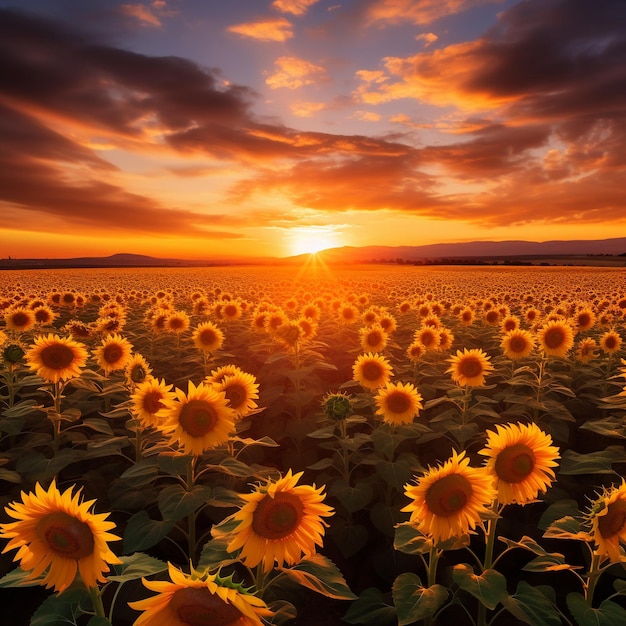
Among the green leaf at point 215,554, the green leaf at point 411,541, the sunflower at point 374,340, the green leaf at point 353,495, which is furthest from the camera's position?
the sunflower at point 374,340

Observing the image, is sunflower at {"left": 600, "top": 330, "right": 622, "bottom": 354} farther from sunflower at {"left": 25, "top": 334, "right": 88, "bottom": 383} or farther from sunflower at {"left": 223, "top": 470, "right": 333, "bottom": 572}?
sunflower at {"left": 25, "top": 334, "right": 88, "bottom": 383}

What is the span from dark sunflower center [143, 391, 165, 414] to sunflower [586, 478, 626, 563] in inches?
156

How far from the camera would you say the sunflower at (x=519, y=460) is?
3477 mm

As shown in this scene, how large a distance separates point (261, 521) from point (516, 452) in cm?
195

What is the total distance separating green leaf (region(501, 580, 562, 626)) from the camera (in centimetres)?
317

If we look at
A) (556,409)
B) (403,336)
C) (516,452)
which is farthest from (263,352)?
(516,452)

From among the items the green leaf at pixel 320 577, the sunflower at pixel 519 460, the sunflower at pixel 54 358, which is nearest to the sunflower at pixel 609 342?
the sunflower at pixel 519 460

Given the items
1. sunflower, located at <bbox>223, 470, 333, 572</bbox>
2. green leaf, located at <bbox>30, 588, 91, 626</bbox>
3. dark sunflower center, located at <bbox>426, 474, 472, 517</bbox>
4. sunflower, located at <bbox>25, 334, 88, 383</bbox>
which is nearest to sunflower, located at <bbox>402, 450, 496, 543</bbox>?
dark sunflower center, located at <bbox>426, 474, 472, 517</bbox>

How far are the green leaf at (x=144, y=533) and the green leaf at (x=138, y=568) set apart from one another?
1.01 m

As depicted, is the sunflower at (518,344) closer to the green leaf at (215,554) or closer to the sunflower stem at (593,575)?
the sunflower stem at (593,575)

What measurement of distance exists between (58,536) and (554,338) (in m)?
7.92

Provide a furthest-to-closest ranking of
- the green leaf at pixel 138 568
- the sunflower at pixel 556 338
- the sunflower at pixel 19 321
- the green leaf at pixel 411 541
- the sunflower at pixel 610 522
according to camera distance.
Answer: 1. the sunflower at pixel 19 321
2. the sunflower at pixel 556 338
3. the green leaf at pixel 411 541
4. the sunflower at pixel 610 522
5. the green leaf at pixel 138 568

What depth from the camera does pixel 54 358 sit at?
607 centimetres

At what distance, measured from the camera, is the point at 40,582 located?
8.11 ft
